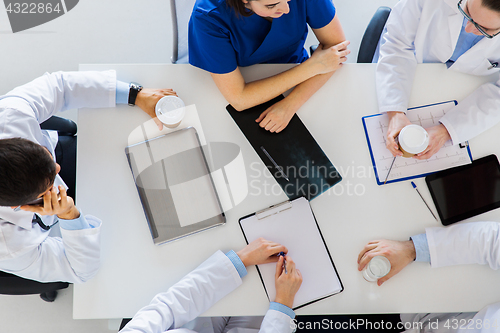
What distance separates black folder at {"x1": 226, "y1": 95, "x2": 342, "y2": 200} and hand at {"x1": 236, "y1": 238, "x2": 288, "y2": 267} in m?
0.17

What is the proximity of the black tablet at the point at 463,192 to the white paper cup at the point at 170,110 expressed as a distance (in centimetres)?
85

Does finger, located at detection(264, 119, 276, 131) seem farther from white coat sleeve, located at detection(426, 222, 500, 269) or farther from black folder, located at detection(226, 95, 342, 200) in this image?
white coat sleeve, located at detection(426, 222, 500, 269)

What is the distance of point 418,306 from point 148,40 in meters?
1.87

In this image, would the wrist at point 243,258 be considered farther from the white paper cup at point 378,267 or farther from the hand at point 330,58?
the hand at point 330,58

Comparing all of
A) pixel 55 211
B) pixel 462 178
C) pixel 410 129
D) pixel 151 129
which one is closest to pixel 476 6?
pixel 410 129

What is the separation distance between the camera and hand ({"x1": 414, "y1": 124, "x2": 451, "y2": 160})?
1.12 meters

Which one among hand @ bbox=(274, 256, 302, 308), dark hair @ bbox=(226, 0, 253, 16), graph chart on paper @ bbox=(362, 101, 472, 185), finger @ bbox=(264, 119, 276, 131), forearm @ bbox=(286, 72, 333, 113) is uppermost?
dark hair @ bbox=(226, 0, 253, 16)

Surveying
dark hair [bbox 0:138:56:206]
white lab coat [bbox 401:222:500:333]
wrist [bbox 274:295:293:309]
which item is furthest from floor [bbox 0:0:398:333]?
wrist [bbox 274:295:293:309]

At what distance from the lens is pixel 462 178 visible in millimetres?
1135

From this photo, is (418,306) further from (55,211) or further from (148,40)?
(148,40)

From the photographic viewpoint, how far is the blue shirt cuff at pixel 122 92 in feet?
3.80

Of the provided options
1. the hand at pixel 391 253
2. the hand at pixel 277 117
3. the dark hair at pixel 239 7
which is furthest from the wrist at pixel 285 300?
the dark hair at pixel 239 7

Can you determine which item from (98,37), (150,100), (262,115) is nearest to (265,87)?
(262,115)

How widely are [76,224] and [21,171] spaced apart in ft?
0.76
